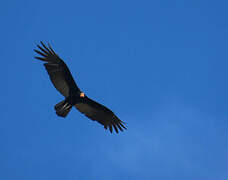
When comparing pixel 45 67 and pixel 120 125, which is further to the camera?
pixel 120 125

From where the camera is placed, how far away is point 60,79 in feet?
66.4

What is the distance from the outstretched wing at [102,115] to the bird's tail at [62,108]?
1.28 meters

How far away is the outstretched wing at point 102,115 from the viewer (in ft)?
70.4

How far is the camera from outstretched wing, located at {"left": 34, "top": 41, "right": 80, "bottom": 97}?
64.7 ft

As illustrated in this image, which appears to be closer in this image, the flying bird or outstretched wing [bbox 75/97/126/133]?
the flying bird

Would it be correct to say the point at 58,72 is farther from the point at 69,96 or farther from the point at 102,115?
the point at 102,115

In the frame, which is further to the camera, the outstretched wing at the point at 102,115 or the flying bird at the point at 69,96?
the outstretched wing at the point at 102,115

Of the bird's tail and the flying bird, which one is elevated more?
the flying bird

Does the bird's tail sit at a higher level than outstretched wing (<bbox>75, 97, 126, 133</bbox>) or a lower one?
lower

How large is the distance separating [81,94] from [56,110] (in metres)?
1.51

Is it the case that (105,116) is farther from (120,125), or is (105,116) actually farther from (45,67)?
(45,67)

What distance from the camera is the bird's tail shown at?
1984 centimetres

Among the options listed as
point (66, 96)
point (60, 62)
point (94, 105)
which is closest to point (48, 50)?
point (60, 62)

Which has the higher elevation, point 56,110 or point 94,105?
point 94,105
